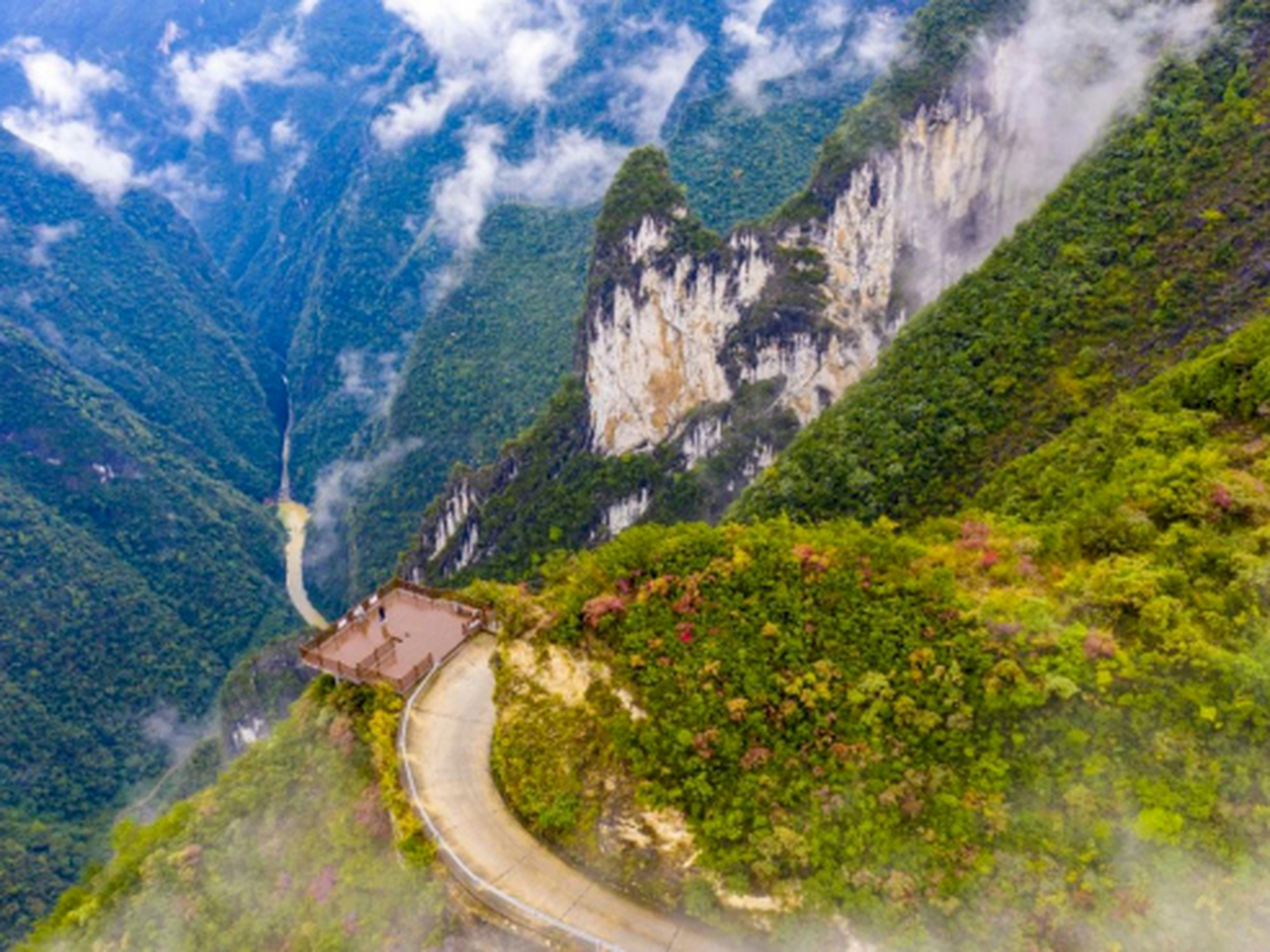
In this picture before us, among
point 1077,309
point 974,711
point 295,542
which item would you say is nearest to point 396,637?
point 974,711

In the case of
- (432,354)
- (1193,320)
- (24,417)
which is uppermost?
(1193,320)

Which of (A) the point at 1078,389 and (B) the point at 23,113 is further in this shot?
(B) the point at 23,113

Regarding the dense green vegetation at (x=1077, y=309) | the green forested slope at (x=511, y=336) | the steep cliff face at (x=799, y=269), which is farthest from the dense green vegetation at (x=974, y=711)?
the green forested slope at (x=511, y=336)

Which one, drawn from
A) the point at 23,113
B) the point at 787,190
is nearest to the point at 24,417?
the point at 787,190

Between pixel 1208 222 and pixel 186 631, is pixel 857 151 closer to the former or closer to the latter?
pixel 1208 222

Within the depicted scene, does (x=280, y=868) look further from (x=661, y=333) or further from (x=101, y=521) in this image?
(x=101, y=521)

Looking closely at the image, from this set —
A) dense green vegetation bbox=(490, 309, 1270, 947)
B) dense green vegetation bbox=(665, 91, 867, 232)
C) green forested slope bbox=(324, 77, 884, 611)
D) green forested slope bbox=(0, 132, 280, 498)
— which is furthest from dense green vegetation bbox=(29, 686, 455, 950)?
green forested slope bbox=(0, 132, 280, 498)
